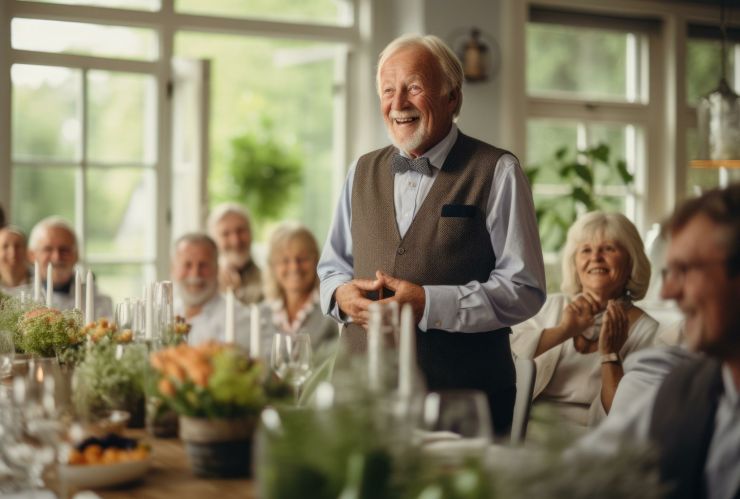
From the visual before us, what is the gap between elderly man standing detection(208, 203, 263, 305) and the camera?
202 inches

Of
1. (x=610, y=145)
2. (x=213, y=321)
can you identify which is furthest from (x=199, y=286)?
(x=610, y=145)

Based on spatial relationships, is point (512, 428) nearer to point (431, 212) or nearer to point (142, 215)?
point (431, 212)

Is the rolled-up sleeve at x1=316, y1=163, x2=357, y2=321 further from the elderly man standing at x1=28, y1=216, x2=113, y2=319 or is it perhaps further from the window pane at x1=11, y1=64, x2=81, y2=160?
the window pane at x1=11, y1=64, x2=81, y2=160

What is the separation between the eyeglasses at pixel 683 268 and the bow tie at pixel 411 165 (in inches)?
49.4

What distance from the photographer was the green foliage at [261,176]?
389 inches

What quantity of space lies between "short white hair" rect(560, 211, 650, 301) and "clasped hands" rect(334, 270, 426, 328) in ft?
3.31

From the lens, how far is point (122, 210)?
5.75 metres

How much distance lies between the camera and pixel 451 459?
1130mm

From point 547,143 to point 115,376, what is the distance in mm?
4871

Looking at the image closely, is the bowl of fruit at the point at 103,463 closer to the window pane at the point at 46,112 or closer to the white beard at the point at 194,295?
the white beard at the point at 194,295

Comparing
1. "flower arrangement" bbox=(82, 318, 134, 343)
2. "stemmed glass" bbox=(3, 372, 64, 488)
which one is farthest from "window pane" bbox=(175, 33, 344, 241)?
"stemmed glass" bbox=(3, 372, 64, 488)

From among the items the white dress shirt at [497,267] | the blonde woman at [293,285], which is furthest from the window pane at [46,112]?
the white dress shirt at [497,267]

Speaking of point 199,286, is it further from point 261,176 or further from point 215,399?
point 261,176

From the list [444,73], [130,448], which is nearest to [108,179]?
[444,73]
